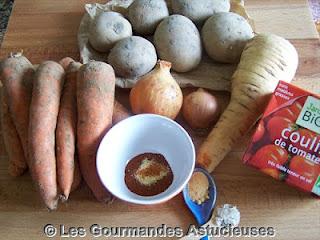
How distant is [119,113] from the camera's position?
0.75m

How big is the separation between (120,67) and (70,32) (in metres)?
0.22

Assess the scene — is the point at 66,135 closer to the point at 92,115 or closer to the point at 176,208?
the point at 92,115

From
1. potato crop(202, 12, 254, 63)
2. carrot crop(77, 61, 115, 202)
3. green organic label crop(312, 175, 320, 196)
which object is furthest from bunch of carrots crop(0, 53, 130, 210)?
green organic label crop(312, 175, 320, 196)

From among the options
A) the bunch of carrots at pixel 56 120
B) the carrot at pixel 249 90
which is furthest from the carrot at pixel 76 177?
the carrot at pixel 249 90

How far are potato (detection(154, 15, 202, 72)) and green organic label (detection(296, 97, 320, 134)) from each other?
0.26 m

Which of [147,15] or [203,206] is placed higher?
[147,15]

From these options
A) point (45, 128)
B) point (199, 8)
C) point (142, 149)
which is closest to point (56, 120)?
point (45, 128)

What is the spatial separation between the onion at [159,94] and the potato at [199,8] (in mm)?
178

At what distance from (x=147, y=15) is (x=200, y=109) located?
0.81 ft

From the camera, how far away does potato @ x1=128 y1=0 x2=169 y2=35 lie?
85cm

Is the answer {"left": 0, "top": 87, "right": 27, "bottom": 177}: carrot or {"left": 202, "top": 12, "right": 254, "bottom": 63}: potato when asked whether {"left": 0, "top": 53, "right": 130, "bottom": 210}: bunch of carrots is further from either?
{"left": 202, "top": 12, "right": 254, "bottom": 63}: potato

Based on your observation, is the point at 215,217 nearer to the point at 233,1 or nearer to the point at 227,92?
the point at 227,92

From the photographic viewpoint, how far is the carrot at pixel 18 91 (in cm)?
72

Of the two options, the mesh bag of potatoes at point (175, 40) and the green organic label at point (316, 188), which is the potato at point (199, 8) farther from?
the green organic label at point (316, 188)
